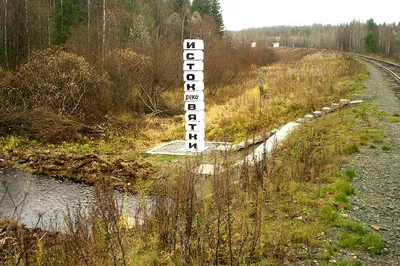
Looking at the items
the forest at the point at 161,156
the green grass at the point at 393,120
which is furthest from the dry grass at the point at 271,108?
the green grass at the point at 393,120

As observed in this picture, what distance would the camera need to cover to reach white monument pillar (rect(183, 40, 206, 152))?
11375mm

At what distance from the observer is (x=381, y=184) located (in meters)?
7.47

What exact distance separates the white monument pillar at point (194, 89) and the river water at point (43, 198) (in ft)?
10.7

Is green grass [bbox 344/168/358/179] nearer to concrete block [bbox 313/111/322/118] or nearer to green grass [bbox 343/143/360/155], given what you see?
green grass [bbox 343/143/360/155]

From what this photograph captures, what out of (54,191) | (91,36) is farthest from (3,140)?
(91,36)

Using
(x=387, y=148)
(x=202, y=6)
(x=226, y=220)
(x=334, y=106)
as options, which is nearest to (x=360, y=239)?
(x=226, y=220)

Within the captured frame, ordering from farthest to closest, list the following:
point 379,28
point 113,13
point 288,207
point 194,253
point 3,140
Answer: point 379,28 < point 113,13 < point 3,140 < point 288,207 < point 194,253

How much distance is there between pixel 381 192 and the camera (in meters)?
7.05

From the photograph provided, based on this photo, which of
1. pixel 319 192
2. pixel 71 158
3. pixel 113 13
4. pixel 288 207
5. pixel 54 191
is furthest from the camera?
pixel 113 13

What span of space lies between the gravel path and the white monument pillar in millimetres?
4655

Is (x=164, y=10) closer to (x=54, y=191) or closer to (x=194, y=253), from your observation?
(x=54, y=191)

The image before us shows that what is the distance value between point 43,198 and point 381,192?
741 cm

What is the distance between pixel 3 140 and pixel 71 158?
366 centimetres

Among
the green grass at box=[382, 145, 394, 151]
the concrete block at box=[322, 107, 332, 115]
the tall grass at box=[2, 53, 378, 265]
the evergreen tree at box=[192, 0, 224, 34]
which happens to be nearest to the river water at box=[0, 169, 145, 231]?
the tall grass at box=[2, 53, 378, 265]
